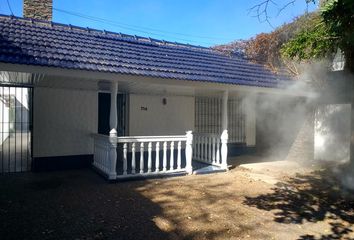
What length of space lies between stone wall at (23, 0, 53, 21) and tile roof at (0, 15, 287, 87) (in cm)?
178

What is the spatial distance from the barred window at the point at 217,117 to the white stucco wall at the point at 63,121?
4.43m

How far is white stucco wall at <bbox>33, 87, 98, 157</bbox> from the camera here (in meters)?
9.52

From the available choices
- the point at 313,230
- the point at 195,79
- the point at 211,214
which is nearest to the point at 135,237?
the point at 211,214

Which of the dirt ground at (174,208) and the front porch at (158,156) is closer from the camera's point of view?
the dirt ground at (174,208)

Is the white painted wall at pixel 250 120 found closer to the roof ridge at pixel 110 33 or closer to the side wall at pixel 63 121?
the roof ridge at pixel 110 33

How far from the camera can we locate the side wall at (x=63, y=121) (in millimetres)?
9516

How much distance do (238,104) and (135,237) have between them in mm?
10267

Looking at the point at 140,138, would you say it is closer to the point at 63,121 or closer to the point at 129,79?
the point at 129,79

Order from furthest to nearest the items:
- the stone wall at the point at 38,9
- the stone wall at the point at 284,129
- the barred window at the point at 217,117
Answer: the barred window at the point at 217,117 → the stone wall at the point at 284,129 → the stone wall at the point at 38,9

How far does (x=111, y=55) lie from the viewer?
8.86 meters

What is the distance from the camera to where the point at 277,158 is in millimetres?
13094

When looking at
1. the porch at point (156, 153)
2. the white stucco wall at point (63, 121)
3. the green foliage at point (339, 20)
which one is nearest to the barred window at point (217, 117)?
the porch at point (156, 153)

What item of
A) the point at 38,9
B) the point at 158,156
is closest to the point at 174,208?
the point at 158,156

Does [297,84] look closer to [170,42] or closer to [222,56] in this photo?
[222,56]
